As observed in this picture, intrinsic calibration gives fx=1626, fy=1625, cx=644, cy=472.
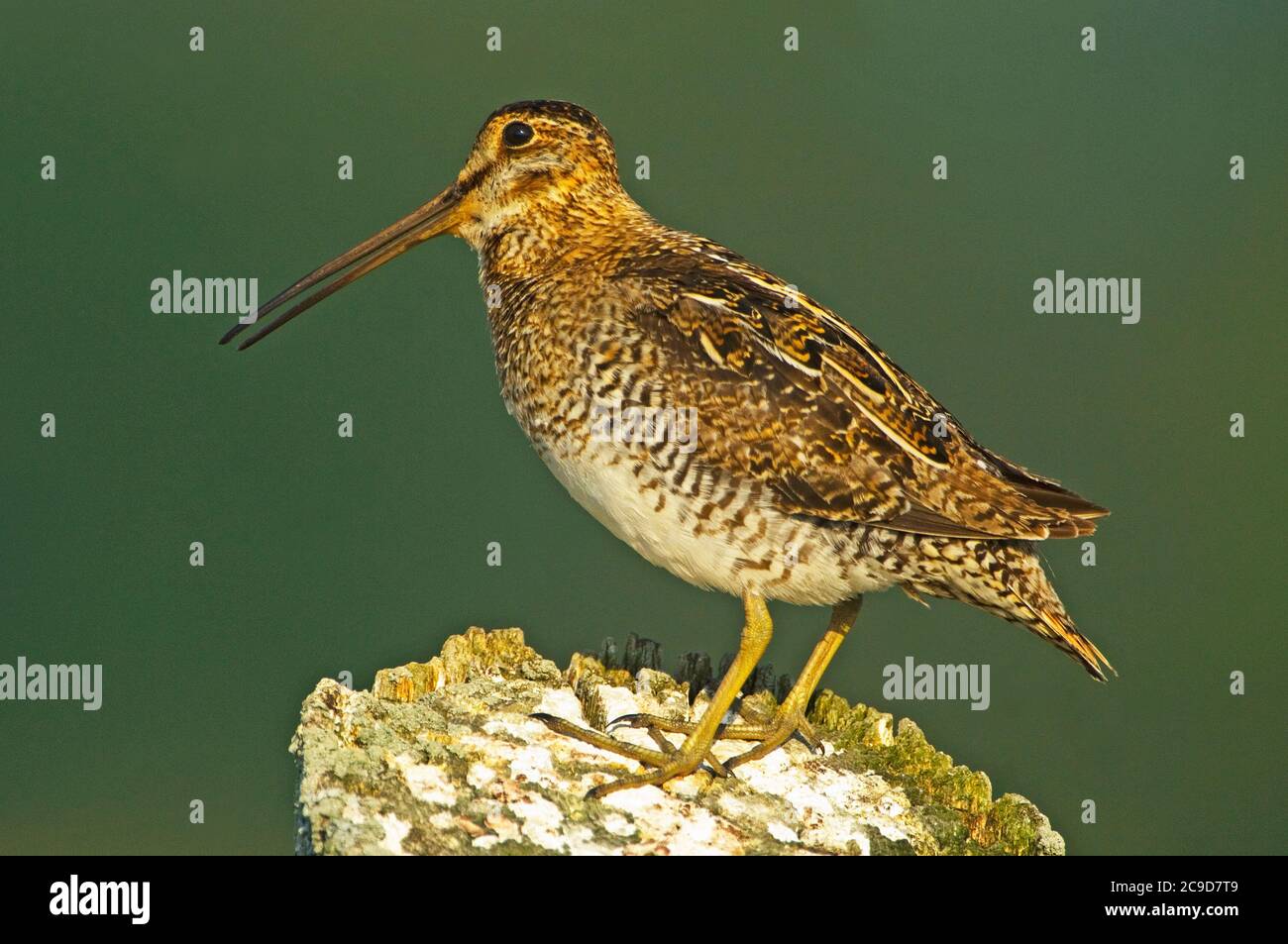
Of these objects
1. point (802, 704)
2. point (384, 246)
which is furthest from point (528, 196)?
point (802, 704)

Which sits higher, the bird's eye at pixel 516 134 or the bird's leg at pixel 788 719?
the bird's eye at pixel 516 134

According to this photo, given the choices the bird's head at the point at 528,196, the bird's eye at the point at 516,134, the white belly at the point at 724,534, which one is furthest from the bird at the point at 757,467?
the bird's eye at the point at 516,134

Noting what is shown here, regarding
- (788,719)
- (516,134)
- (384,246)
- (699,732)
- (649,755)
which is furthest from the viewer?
(384,246)

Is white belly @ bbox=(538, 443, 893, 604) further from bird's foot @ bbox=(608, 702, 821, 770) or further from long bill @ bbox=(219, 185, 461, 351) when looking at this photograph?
long bill @ bbox=(219, 185, 461, 351)

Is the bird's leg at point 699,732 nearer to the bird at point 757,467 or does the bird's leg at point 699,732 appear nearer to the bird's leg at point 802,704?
the bird at point 757,467

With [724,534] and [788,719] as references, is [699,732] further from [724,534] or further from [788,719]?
[724,534]

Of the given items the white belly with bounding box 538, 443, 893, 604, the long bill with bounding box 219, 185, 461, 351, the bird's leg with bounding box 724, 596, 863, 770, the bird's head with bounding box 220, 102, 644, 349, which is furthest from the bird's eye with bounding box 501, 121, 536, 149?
the bird's leg with bounding box 724, 596, 863, 770

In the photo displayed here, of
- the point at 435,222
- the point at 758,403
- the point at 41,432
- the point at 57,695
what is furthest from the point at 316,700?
the point at 41,432
